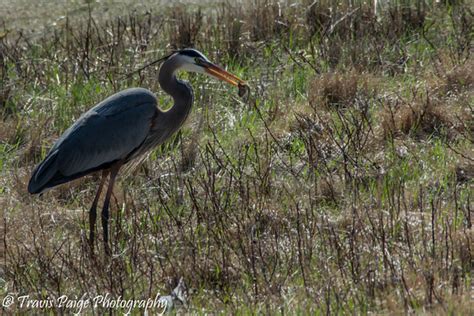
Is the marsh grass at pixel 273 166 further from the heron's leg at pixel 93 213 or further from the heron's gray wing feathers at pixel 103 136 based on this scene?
the heron's gray wing feathers at pixel 103 136

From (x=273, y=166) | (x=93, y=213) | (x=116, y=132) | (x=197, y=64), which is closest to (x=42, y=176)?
(x=93, y=213)

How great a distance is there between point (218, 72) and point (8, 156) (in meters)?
1.58

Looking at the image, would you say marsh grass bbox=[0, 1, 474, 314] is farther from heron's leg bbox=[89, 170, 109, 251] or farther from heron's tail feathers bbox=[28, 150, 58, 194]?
heron's tail feathers bbox=[28, 150, 58, 194]

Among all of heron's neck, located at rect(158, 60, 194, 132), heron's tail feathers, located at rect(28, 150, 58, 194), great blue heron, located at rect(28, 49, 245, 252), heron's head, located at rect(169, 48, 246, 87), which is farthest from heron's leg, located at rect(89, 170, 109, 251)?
heron's head, located at rect(169, 48, 246, 87)

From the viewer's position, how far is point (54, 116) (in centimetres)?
767

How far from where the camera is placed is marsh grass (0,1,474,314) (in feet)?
16.4

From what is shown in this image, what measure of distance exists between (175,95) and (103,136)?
1.83 feet

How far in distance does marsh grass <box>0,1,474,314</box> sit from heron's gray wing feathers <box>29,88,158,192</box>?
0.26 meters

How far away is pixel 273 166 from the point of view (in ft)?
21.8

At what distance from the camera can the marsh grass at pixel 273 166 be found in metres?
4.99

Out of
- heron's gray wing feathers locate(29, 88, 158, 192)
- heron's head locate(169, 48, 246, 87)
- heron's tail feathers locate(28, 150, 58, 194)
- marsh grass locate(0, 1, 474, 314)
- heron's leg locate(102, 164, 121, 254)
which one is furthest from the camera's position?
heron's head locate(169, 48, 246, 87)

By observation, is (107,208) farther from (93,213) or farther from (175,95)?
(175,95)

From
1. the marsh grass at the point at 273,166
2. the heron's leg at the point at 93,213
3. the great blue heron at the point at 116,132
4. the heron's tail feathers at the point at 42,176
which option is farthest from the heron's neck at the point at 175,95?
the heron's tail feathers at the point at 42,176

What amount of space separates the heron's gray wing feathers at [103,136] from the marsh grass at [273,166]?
0.26 m
